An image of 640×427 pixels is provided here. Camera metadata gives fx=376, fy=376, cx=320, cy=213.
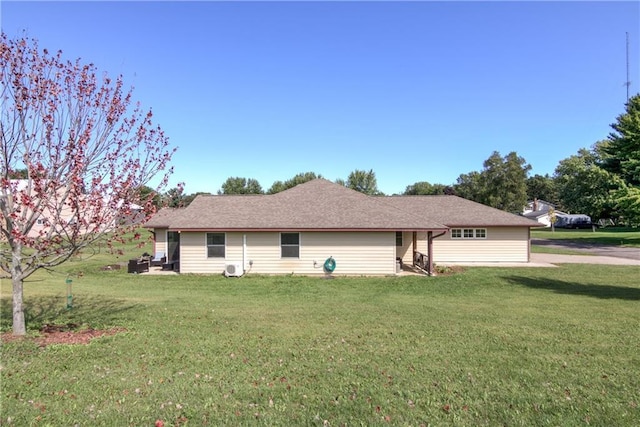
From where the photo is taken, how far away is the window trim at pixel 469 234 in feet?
68.1

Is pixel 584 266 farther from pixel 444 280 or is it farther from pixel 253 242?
pixel 253 242

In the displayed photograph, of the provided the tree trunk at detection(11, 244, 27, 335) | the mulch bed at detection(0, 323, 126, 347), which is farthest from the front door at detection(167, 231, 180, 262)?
the tree trunk at detection(11, 244, 27, 335)

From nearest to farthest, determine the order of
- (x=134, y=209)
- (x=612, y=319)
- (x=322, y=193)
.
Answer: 1. (x=134, y=209)
2. (x=612, y=319)
3. (x=322, y=193)

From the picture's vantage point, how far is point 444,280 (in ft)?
48.2

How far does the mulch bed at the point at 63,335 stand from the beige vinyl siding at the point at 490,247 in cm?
1724

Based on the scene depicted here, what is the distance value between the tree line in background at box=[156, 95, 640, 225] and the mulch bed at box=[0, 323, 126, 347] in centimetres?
277

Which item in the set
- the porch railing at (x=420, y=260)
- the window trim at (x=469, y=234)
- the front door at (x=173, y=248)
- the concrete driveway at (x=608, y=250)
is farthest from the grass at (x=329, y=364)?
the concrete driveway at (x=608, y=250)

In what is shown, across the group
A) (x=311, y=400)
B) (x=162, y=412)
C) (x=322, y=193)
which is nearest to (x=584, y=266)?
(x=322, y=193)

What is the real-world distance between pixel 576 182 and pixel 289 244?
4667 centimetres

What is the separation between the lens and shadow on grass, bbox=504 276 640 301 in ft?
37.4

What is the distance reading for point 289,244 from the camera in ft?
54.6

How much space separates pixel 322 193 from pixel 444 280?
7912mm

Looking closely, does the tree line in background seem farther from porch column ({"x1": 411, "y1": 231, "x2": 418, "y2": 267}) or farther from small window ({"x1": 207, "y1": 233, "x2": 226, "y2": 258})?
porch column ({"x1": 411, "y1": 231, "x2": 418, "y2": 267})


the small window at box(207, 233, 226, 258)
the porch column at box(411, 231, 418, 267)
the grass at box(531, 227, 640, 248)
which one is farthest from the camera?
the grass at box(531, 227, 640, 248)
